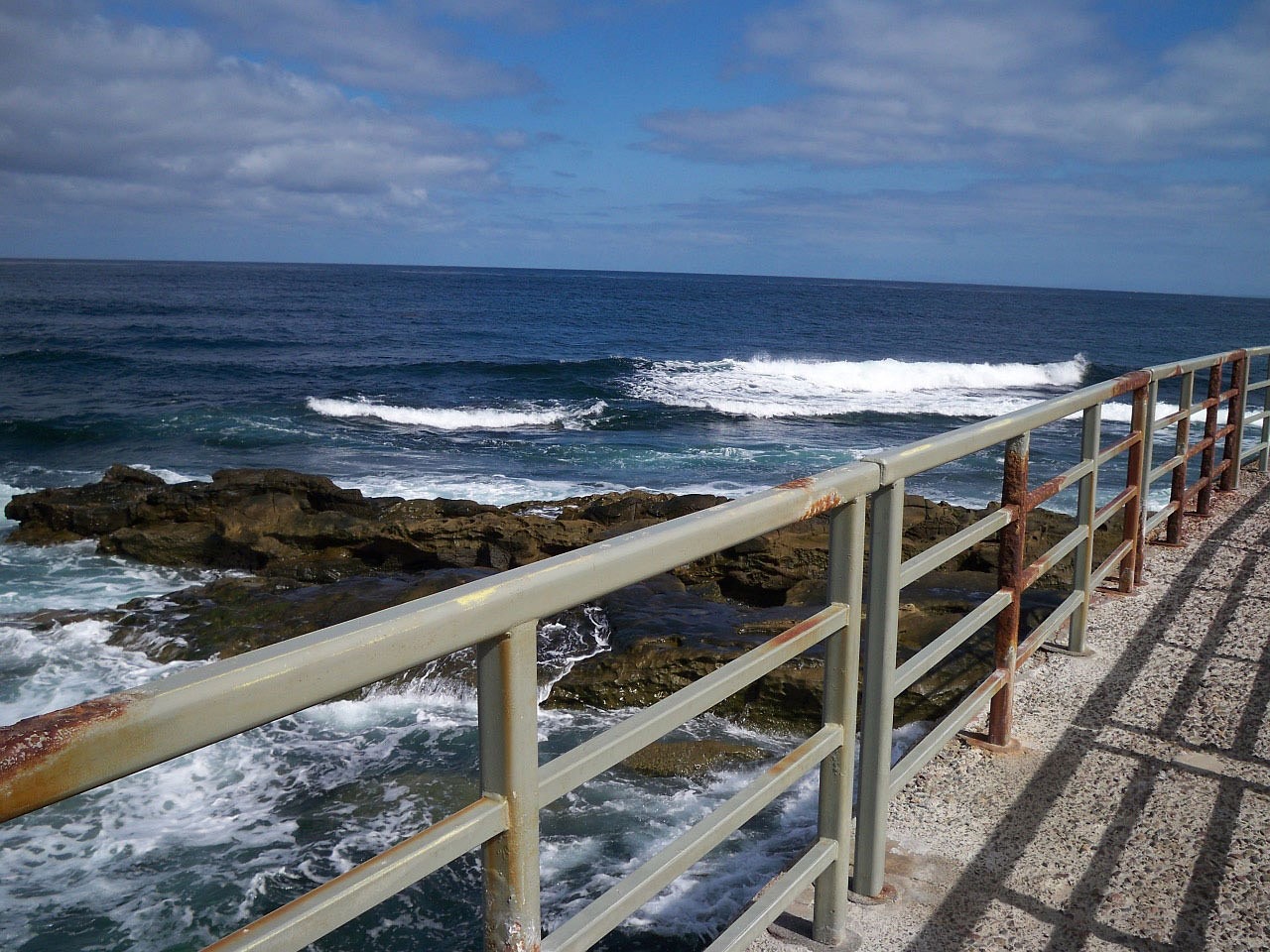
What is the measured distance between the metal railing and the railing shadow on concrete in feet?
0.91

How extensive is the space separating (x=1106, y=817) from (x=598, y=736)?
6.97 ft

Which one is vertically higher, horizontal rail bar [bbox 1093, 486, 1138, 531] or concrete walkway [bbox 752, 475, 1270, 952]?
horizontal rail bar [bbox 1093, 486, 1138, 531]

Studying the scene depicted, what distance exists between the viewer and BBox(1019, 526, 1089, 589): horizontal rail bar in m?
3.17

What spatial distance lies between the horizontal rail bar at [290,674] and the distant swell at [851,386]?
2436cm

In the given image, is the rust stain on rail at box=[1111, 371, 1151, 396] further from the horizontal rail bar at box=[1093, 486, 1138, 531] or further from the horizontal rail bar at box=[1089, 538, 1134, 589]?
the horizontal rail bar at box=[1089, 538, 1134, 589]

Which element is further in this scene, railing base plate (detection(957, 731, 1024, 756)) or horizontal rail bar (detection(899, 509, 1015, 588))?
railing base plate (detection(957, 731, 1024, 756))

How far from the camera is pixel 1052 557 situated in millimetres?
3465

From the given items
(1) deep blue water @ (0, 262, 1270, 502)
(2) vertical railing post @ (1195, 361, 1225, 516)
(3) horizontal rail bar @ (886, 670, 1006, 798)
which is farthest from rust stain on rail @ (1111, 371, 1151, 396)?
(1) deep blue water @ (0, 262, 1270, 502)

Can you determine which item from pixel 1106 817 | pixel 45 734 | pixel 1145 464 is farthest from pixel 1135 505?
pixel 45 734

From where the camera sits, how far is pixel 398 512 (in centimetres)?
1140

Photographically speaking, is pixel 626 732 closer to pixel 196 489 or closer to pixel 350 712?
pixel 350 712

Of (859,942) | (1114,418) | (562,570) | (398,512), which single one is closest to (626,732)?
(562,570)

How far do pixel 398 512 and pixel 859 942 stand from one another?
31.6 feet

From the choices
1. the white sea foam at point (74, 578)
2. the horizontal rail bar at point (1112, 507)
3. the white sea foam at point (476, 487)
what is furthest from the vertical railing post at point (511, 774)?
the white sea foam at point (476, 487)
